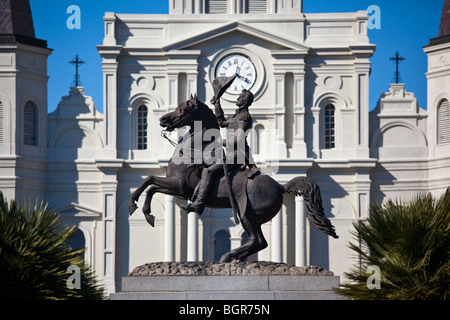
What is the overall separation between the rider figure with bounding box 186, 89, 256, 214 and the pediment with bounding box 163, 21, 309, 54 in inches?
1394

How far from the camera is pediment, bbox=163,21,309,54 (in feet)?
201

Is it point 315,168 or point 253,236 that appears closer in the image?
point 253,236

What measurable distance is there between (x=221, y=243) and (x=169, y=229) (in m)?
2.96

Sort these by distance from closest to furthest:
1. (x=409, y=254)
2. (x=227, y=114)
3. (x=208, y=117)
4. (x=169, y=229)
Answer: (x=409, y=254) < (x=208, y=117) < (x=169, y=229) < (x=227, y=114)

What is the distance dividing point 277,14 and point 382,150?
28.7 ft

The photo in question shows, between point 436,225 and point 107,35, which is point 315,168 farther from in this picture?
point 436,225

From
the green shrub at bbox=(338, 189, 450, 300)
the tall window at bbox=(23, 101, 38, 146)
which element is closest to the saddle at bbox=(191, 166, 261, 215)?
the green shrub at bbox=(338, 189, 450, 300)

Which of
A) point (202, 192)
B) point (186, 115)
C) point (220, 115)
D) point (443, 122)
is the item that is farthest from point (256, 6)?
point (202, 192)

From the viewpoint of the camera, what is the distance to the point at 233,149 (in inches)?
1008

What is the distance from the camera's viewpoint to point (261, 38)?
6166 centimetres

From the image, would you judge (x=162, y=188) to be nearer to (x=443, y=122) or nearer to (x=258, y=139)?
(x=258, y=139)

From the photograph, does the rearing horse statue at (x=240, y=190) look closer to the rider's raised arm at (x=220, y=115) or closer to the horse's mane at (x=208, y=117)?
the horse's mane at (x=208, y=117)
